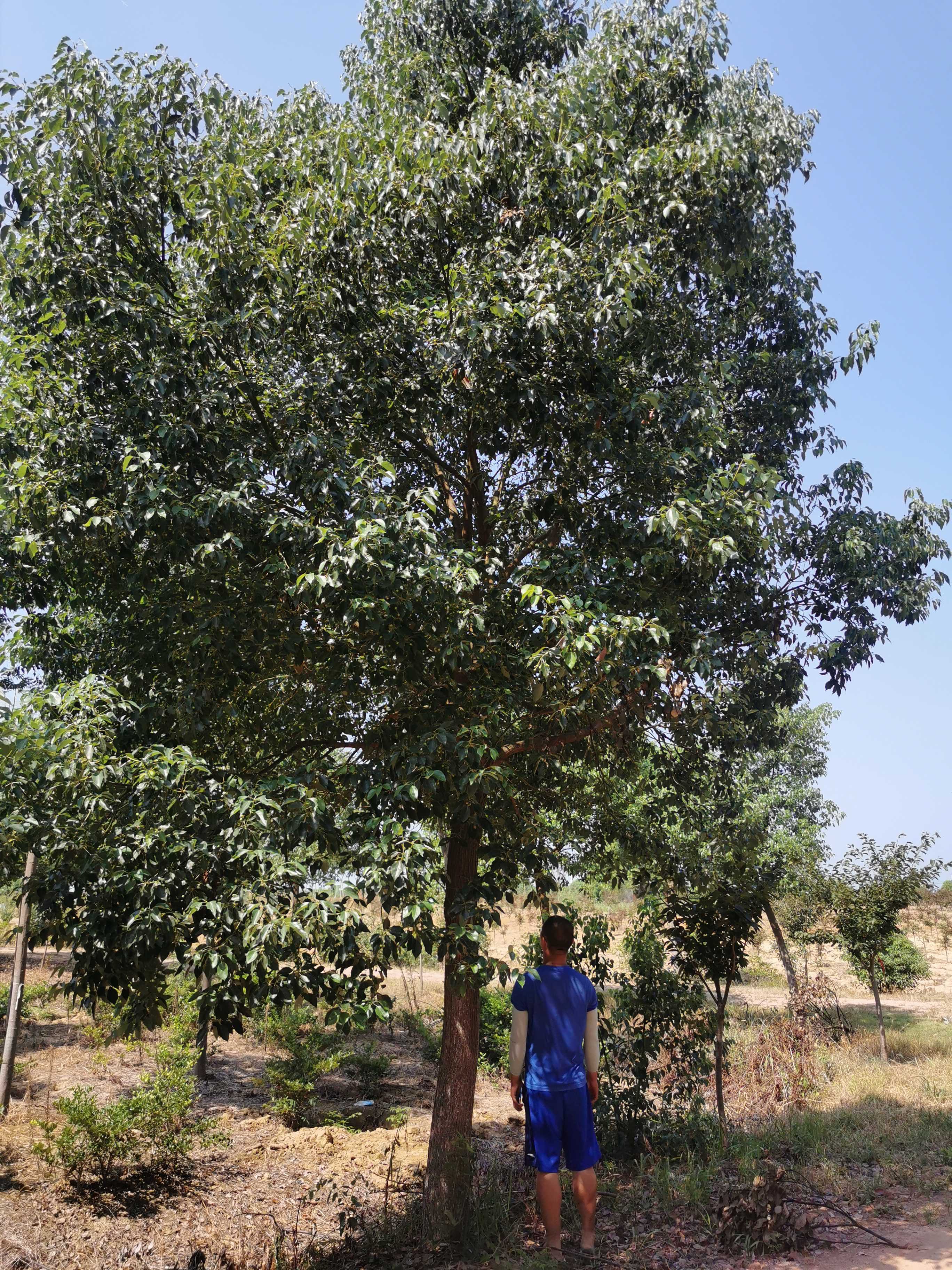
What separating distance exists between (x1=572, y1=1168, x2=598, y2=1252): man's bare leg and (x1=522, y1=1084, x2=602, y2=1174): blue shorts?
8cm

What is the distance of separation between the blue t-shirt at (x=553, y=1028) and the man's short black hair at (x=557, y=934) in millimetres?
130

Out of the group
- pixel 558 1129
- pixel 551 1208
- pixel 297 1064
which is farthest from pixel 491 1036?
pixel 558 1129

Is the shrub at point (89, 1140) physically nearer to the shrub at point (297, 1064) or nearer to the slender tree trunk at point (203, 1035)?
the slender tree trunk at point (203, 1035)

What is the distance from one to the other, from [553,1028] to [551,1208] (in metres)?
1.02

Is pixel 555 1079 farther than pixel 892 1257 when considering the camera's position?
No

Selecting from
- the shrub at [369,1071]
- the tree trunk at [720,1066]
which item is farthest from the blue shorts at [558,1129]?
the shrub at [369,1071]

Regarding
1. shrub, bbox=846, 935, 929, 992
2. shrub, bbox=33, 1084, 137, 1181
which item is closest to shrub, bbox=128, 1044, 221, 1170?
shrub, bbox=33, 1084, 137, 1181

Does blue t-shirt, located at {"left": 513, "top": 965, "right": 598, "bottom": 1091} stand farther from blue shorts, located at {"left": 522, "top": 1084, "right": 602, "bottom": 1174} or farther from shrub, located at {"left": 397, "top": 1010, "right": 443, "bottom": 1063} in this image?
shrub, located at {"left": 397, "top": 1010, "right": 443, "bottom": 1063}

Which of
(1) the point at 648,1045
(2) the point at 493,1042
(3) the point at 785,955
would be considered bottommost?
(2) the point at 493,1042

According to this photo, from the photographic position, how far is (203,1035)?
19.3ft

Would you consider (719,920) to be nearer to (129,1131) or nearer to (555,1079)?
(555,1079)

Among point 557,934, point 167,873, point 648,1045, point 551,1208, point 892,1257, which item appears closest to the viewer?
point 167,873

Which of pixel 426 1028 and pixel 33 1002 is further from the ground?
pixel 33 1002

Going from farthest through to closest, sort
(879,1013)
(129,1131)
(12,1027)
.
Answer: (879,1013)
(12,1027)
(129,1131)
